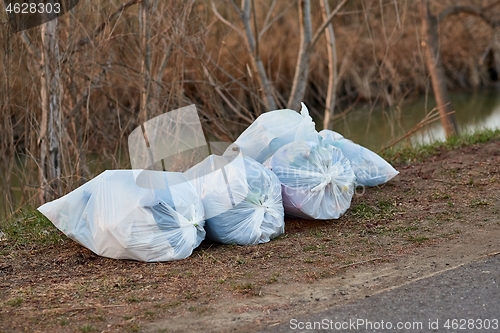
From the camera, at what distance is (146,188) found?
3.66 meters

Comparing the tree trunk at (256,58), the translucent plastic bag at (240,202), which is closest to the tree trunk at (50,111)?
the translucent plastic bag at (240,202)

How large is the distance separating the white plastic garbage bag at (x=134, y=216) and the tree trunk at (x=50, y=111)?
1.62 metres

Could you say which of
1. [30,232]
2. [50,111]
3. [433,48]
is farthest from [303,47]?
[30,232]

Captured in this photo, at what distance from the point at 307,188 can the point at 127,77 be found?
3.03m

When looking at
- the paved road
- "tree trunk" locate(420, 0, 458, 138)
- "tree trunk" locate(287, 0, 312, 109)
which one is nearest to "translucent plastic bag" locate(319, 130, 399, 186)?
the paved road

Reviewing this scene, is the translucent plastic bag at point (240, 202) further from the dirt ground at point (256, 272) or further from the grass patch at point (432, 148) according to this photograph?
the grass patch at point (432, 148)

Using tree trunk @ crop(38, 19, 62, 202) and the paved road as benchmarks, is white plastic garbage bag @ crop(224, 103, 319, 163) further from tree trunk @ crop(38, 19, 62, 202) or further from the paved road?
tree trunk @ crop(38, 19, 62, 202)

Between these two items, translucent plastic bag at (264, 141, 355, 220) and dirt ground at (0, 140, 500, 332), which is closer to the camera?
dirt ground at (0, 140, 500, 332)

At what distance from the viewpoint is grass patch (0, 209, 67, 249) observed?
4020mm

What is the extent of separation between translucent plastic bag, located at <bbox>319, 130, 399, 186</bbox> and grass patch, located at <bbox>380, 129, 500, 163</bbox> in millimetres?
1043

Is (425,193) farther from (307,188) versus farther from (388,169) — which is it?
(307,188)

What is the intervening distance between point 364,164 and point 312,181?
907 mm

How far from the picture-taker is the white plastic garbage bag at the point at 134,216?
11.6ft

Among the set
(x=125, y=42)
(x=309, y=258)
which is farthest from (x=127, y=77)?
(x=309, y=258)
